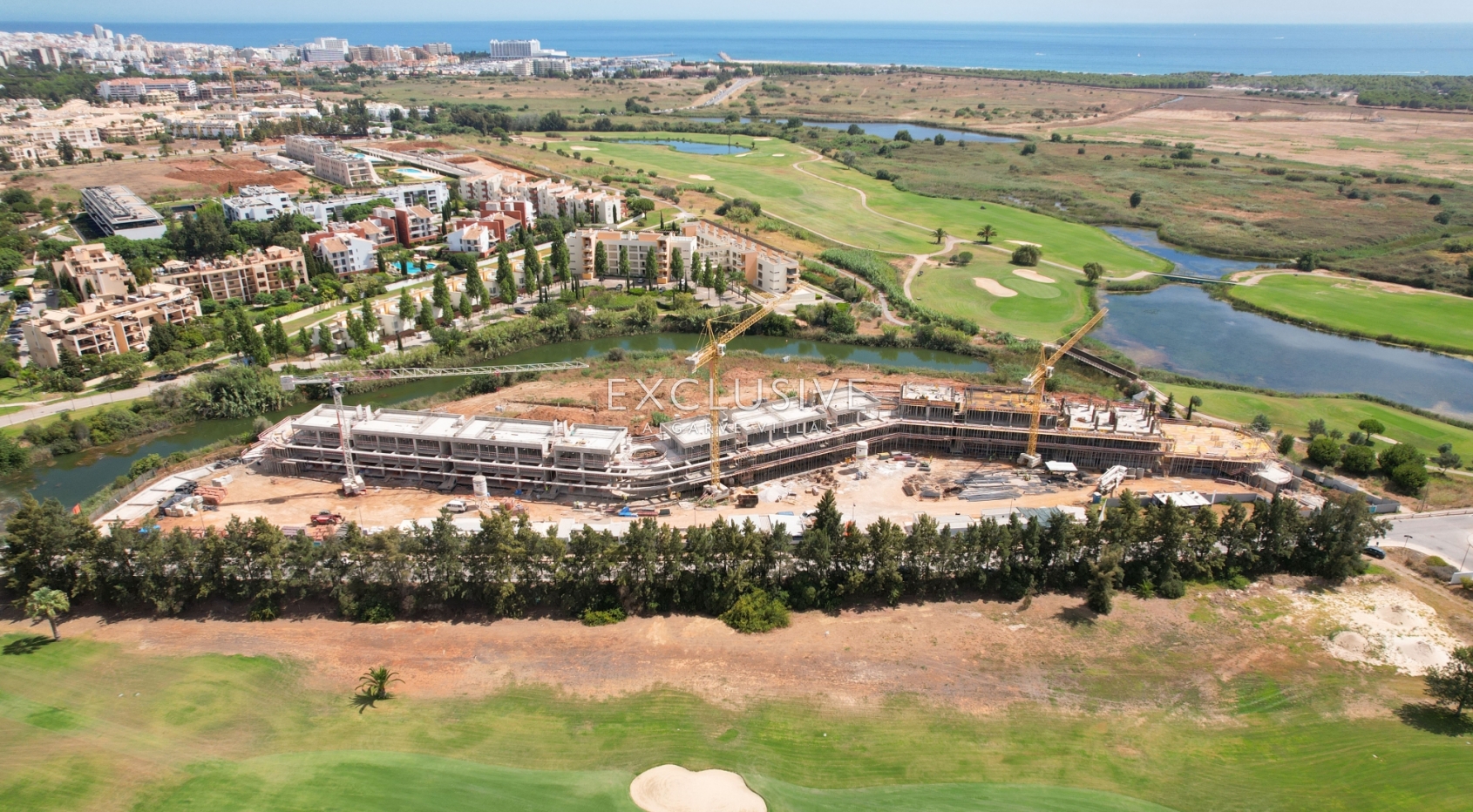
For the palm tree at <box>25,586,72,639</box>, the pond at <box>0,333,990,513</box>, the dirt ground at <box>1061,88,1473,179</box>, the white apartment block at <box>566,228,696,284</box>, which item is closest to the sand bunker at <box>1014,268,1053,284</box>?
the pond at <box>0,333,990,513</box>

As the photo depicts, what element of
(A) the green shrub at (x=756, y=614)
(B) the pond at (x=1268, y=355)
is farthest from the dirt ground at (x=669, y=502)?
(B) the pond at (x=1268, y=355)

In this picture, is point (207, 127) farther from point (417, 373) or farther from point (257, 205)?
point (417, 373)

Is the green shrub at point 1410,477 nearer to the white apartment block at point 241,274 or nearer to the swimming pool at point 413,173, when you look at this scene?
the white apartment block at point 241,274

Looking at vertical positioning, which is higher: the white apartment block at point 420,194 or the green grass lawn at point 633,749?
the white apartment block at point 420,194

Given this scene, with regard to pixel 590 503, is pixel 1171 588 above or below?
below

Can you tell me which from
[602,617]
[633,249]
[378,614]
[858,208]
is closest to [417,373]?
[378,614]
